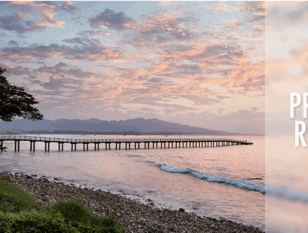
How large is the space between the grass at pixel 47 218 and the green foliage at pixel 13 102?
1059cm

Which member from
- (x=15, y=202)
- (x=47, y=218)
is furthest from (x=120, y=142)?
(x=47, y=218)

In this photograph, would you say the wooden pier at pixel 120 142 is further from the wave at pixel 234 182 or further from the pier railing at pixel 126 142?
the wave at pixel 234 182

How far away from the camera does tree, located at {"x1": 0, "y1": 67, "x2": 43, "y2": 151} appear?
56.8 feet

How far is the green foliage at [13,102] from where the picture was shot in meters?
17.3

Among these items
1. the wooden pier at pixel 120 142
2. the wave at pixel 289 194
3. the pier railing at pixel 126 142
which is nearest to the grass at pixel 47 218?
the wave at pixel 289 194

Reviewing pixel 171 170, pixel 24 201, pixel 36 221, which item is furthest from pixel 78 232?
pixel 171 170

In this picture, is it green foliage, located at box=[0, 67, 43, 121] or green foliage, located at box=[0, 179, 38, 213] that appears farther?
green foliage, located at box=[0, 67, 43, 121]

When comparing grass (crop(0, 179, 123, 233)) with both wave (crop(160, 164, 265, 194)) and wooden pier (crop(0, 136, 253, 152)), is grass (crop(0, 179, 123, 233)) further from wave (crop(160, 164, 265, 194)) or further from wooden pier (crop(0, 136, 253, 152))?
wooden pier (crop(0, 136, 253, 152))

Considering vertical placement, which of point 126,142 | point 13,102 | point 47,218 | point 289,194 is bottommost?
point 289,194

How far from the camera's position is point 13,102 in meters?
17.8

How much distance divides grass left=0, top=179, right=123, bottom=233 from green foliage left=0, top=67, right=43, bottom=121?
1059 centimetres

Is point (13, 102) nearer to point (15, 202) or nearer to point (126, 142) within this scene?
point (15, 202)

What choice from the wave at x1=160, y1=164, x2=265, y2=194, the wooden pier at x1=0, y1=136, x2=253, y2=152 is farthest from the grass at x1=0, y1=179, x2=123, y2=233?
the wooden pier at x1=0, y1=136, x2=253, y2=152

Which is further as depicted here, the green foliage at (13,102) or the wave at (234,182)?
the wave at (234,182)
